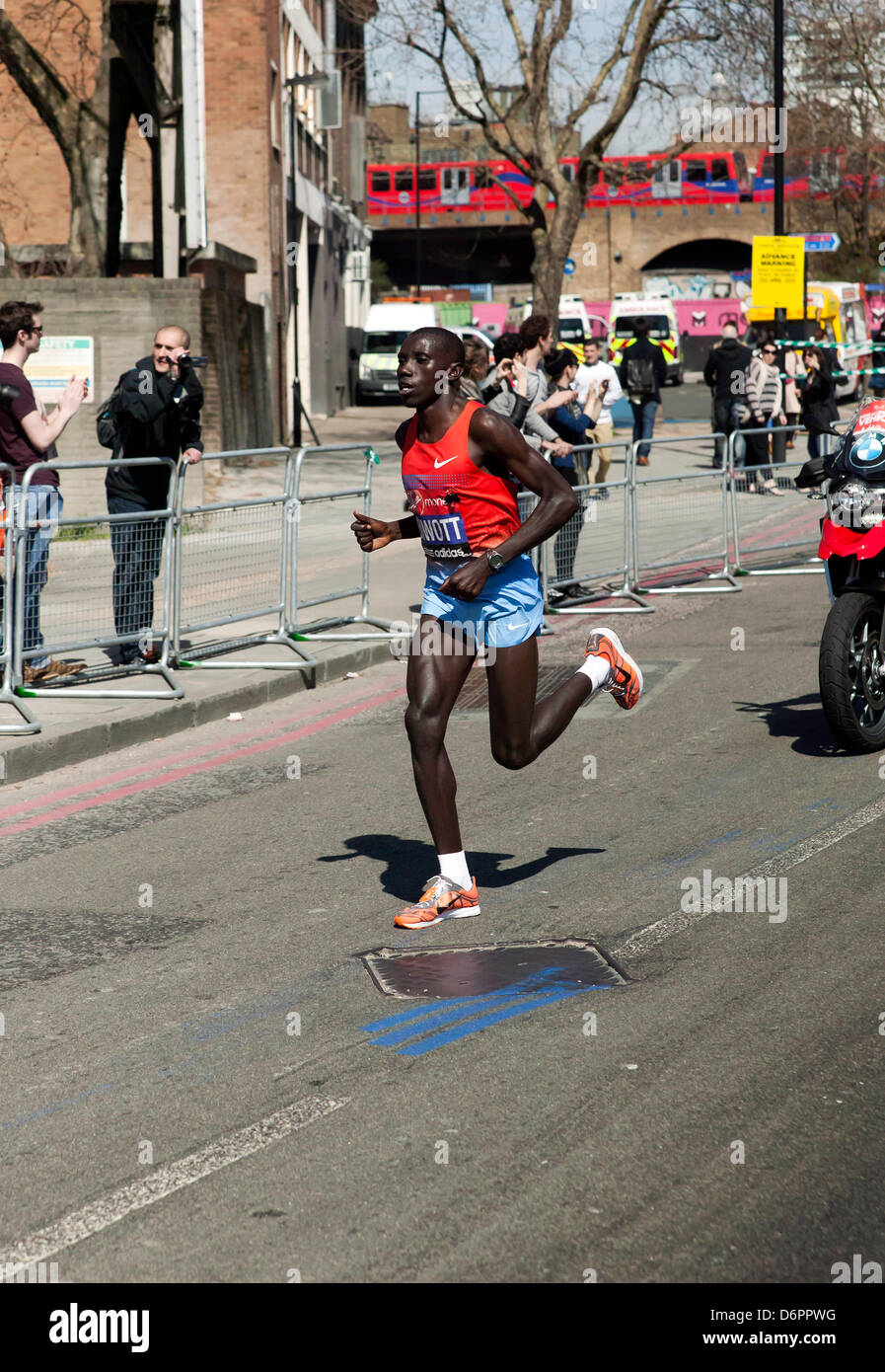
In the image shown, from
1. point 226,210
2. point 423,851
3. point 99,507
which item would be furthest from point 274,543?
point 226,210

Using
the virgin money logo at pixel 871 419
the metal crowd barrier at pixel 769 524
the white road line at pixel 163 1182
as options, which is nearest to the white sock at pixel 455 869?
the white road line at pixel 163 1182

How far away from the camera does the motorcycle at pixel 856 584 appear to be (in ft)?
25.6

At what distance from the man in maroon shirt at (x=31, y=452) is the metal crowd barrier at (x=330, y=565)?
180cm

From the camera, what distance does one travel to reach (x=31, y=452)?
9.77 metres

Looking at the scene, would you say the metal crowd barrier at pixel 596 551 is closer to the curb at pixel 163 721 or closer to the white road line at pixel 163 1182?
the curb at pixel 163 721

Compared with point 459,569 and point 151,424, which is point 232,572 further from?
point 459,569

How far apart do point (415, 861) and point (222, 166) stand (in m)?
24.9

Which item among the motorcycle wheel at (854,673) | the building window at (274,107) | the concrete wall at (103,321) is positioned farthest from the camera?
the building window at (274,107)

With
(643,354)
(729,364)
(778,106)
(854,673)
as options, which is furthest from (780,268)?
(854,673)

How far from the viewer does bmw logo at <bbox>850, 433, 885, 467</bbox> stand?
310 inches

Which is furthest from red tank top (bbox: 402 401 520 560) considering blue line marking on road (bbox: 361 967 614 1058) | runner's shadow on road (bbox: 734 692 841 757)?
runner's shadow on road (bbox: 734 692 841 757)

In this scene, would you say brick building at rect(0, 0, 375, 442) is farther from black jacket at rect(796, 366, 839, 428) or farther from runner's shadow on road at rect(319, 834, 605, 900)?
runner's shadow on road at rect(319, 834, 605, 900)

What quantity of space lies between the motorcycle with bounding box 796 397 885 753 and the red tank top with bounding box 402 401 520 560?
2440 mm

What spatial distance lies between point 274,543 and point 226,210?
19926mm
